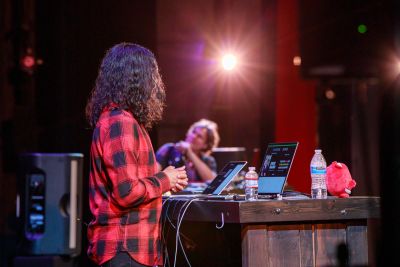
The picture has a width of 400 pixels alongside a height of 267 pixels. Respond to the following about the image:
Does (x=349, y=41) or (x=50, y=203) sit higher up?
(x=349, y=41)

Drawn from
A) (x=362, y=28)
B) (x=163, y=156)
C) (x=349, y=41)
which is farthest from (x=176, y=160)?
(x=362, y=28)

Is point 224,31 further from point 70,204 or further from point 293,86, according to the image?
point 70,204

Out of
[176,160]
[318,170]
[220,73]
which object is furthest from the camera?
[220,73]

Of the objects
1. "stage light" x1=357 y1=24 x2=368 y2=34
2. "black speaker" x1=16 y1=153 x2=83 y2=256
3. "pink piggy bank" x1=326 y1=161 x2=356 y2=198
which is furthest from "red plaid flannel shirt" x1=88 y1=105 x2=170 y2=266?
"stage light" x1=357 y1=24 x2=368 y2=34

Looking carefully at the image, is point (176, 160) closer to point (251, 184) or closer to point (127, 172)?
point (251, 184)

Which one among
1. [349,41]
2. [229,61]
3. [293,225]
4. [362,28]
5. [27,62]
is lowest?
[293,225]

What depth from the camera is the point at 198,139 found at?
23.7ft

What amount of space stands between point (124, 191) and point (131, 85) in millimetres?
491

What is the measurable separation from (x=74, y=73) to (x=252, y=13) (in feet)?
15.1

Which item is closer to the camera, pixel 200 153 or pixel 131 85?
pixel 131 85

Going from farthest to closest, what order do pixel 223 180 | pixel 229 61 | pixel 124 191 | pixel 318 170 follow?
1. pixel 229 61
2. pixel 223 180
3. pixel 318 170
4. pixel 124 191

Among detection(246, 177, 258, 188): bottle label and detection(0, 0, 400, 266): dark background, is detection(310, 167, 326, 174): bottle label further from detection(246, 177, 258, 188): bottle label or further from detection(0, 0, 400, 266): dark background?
detection(0, 0, 400, 266): dark background

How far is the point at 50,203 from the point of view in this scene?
559cm

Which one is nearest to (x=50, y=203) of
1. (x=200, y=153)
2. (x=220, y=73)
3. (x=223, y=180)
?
(x=200, y=153)
